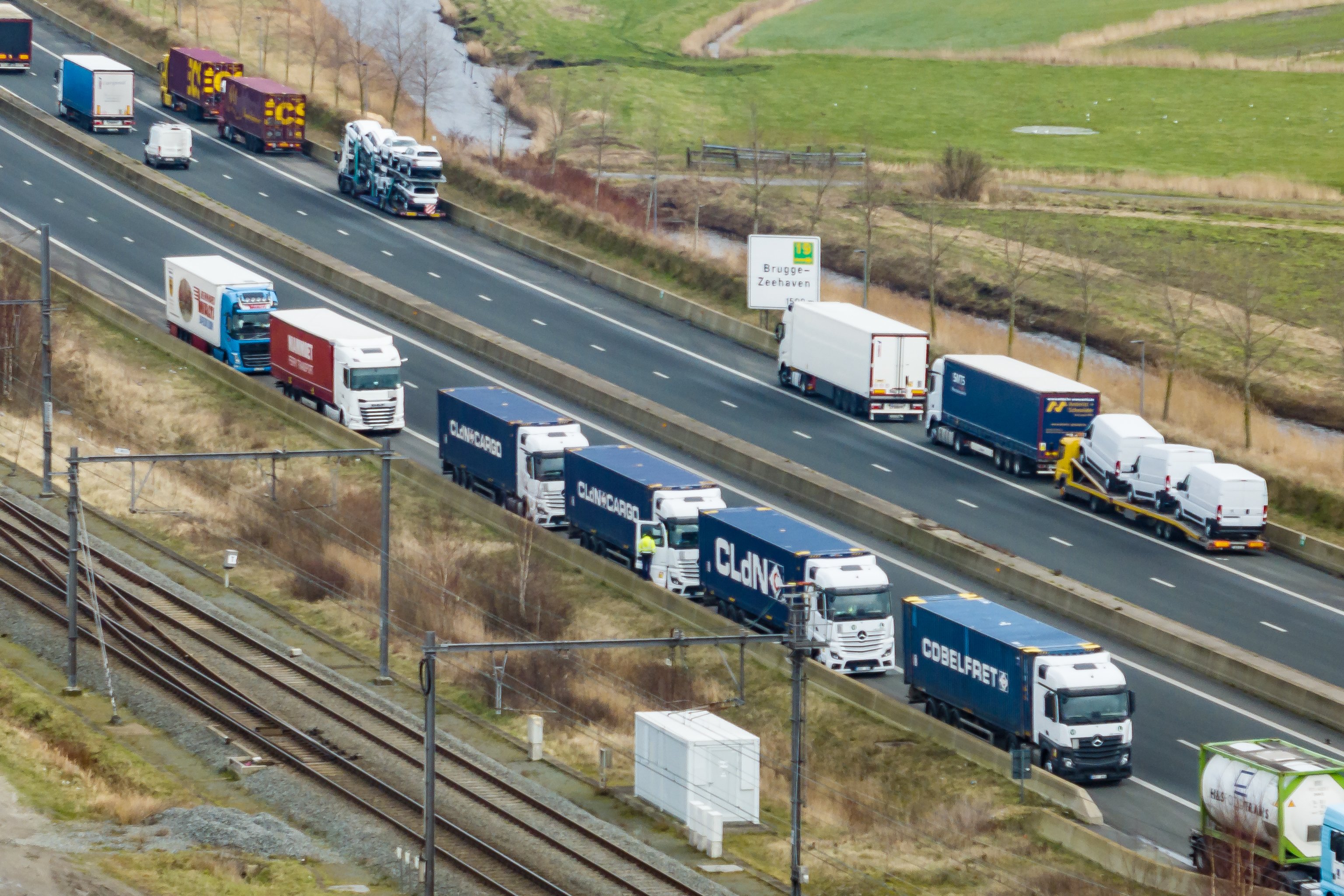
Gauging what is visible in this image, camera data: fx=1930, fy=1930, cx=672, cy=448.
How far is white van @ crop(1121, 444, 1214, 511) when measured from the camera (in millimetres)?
59562

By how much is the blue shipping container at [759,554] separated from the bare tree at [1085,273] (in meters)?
27.1

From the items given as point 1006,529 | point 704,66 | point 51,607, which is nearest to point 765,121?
point 704,66

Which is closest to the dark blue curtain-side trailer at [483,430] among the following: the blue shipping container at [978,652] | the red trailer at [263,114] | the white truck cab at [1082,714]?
the blue shipping container at [978,652]

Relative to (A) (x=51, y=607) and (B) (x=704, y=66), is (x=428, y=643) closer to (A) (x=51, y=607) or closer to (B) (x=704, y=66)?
(A) (x=51, y=607)

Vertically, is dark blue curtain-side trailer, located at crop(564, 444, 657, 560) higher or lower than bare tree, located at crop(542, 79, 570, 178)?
lower

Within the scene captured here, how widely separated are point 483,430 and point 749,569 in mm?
13471

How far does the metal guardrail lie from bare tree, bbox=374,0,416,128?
18.5 meters

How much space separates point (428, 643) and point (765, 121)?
105 m

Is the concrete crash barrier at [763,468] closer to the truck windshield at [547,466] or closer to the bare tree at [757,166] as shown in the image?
the truck windshield at [547,466]

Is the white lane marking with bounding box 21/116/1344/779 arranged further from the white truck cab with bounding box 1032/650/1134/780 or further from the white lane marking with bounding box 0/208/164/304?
the white truck cab with bounding box 1032/650/1134/780

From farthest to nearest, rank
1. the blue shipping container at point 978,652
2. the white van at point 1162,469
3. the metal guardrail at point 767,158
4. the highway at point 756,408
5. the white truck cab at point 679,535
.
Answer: the metal guardrail at point 767,158 → the white van at point 1162,469 → the highway at point 756,408 → the white truck cab at point 679,535 → the blue shipping container at point 978,652

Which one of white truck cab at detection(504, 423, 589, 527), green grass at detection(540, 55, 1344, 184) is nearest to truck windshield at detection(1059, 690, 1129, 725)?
white truck cab at detection(504, 423, 589, 527)

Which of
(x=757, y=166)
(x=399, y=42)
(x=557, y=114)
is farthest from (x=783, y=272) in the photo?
(x=557, y=114)

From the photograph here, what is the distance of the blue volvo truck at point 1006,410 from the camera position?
64125 mm
